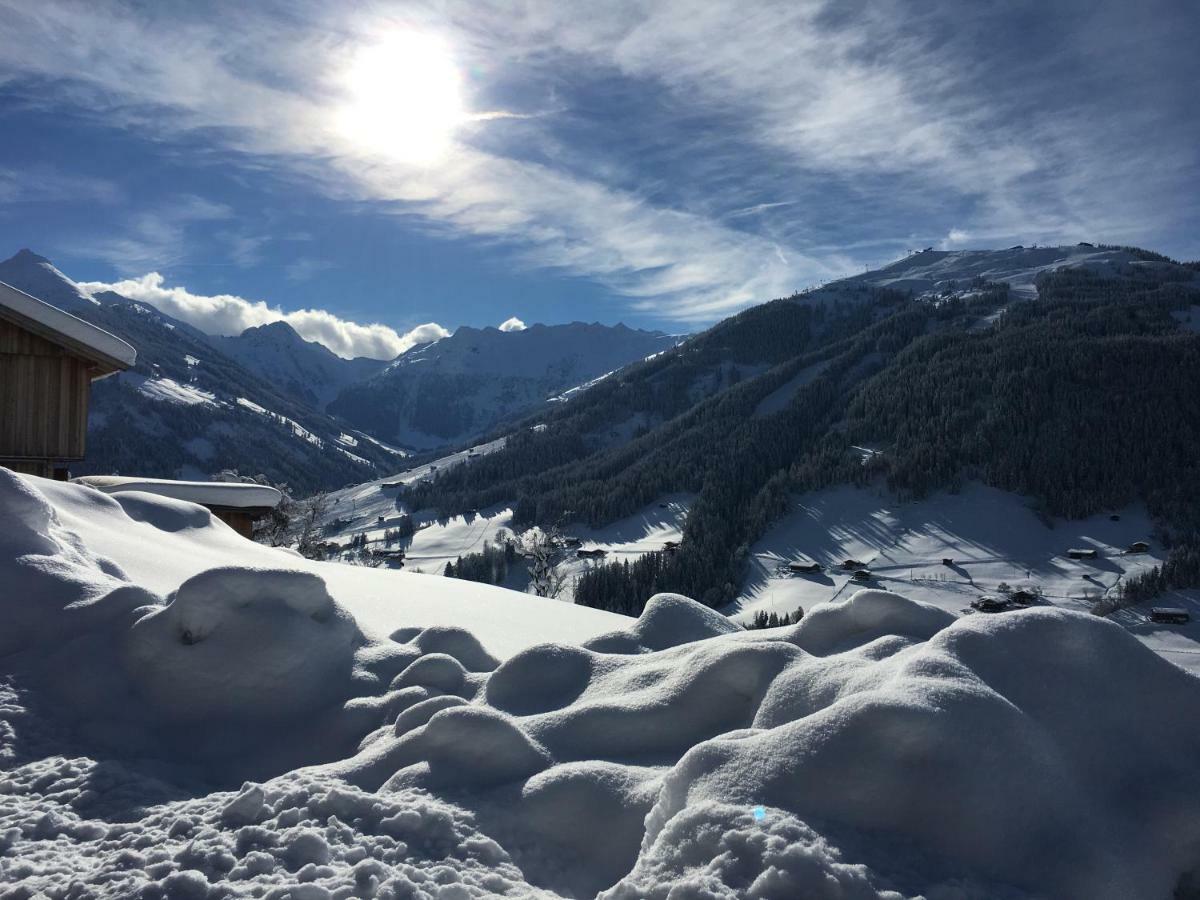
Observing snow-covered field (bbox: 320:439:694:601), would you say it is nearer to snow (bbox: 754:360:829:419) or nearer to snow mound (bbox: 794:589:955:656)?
snow (bbox: 754:360:829:419)

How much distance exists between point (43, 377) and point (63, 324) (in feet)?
2.87

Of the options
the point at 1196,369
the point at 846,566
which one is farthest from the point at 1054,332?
the point at 846,566

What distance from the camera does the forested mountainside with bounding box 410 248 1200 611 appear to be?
11369 cm

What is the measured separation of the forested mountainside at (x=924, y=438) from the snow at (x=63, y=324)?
85.9 metres

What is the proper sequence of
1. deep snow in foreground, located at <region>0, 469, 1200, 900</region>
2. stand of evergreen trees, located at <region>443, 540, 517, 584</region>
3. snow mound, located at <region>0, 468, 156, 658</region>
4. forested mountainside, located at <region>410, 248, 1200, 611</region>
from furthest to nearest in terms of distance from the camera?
1. forested mountainside, located at <region>410, 248, 1200, 611</region>
2. stand of evergreen trees, located at <region>443, 540, 517, 584</region>
3. snow mound, located at <region>0, 468, 156, 658</region>
4. deep snow in foreground, located at <region>0, 469, 1200, 900</region>

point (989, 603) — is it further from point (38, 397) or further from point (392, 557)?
point (392, 557)

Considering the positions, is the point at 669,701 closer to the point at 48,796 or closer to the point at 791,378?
the point at 48,796

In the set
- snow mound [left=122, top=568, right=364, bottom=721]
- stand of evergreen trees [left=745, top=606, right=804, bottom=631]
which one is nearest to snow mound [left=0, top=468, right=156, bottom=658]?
snow mound [left=122, top=568, right=364, bottom=721]

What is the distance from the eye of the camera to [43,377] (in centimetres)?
1023

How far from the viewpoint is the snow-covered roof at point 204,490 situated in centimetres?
1281

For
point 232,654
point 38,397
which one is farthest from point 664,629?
Result: point 38,397

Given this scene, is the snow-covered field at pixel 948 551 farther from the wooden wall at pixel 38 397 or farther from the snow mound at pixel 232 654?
the snow mound at pixel 232 654

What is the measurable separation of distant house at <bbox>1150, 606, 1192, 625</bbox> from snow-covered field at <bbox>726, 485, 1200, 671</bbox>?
2.74 ft

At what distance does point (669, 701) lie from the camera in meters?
4.10
